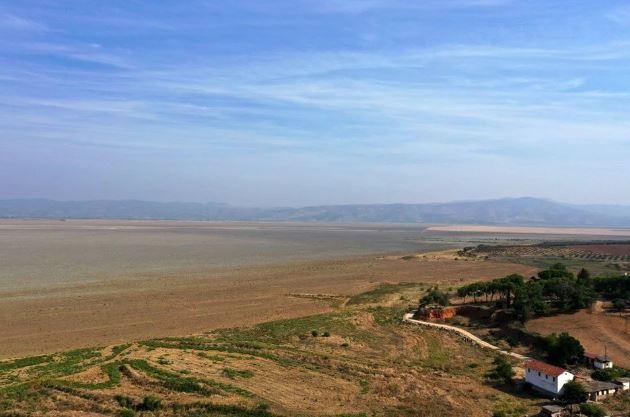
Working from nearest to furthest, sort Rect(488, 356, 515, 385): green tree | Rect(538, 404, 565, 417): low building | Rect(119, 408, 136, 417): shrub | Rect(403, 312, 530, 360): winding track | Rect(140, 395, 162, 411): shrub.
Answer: Rect(119, 408, 136, 417): shrub < Rect(140, 395, 162, 411): shrub < Rect(538, 404, 565, 417): low building < Rect(488, 356, 515, 385): green tree < Rect(403, 312, 530, 360): winding track

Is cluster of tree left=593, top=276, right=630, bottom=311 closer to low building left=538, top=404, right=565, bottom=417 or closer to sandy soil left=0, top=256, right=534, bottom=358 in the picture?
sandy soil left=0, top=256, right=534, bottom=358

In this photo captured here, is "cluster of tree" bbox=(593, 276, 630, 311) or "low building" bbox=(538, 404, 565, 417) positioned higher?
"cluster of tree" bbox=(593, 276, 630, 311)

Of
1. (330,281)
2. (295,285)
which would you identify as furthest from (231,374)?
(330,281)

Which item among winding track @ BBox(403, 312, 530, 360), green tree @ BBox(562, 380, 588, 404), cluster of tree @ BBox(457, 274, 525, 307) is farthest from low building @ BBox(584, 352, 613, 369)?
cluster of tree @ BBox(457, 274, 525, 307)

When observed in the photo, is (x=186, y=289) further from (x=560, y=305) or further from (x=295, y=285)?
(x=560, y=305)

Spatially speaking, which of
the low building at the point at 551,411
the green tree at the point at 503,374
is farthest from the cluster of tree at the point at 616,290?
the low building at the point at 551,411

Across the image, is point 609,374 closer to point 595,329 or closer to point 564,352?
point 564,352

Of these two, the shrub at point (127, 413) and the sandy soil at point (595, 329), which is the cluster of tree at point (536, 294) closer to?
Answer: the sandy soil at point (595, 329)
